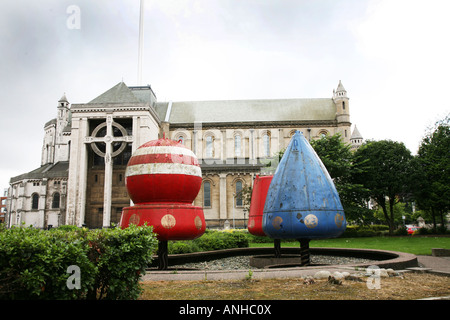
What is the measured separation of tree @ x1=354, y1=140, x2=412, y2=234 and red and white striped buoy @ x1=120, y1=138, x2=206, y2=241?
94.0 ft

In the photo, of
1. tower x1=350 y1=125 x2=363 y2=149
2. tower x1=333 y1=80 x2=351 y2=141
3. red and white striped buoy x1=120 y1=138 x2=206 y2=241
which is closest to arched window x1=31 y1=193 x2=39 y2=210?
tower x1=333 y1=80 x2=351 y2=141

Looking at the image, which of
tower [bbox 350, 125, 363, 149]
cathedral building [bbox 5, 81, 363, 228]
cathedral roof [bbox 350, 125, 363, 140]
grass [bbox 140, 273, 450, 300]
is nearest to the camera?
grass [bbox 140, 273, 450, 300]

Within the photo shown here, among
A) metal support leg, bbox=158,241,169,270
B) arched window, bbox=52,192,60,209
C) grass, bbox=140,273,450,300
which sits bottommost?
grass, bbox=140,273,450,300

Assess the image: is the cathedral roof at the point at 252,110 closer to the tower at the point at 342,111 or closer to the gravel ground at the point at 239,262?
the tower at the point at 342,111

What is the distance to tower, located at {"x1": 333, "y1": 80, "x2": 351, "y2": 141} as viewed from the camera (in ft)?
168

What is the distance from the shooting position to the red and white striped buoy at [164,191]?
9117mm

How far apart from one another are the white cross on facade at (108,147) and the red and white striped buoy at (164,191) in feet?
121

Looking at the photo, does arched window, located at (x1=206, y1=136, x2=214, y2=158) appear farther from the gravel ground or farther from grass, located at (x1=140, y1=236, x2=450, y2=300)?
grass, located at (x1=140, y1=236, x2=450, y2=300)

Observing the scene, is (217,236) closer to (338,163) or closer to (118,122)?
(338,163)

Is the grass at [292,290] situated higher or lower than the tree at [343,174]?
lower

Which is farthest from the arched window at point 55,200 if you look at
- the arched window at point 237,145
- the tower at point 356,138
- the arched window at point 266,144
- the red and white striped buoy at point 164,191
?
the tower at point 356,138
